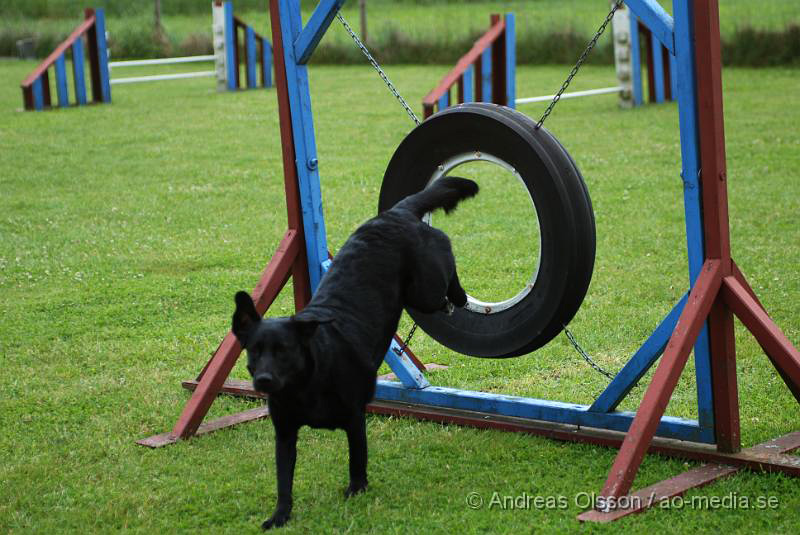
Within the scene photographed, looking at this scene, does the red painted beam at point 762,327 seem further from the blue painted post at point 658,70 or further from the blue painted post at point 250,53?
the blue painted post at point 250,53

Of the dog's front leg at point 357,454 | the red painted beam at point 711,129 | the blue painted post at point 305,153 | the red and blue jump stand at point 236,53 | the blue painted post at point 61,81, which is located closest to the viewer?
the dog's front leg at point 357,454

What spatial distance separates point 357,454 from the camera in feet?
14.1

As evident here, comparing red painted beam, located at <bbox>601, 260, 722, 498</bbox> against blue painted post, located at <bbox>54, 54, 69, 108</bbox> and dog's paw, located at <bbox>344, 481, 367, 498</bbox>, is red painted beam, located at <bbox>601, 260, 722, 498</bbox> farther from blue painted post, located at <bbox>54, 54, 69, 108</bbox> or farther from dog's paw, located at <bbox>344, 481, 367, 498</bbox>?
blue painted post, located at <bbox>54, 54, 69, 108</bbox>

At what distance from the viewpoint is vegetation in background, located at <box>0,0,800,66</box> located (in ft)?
68.6

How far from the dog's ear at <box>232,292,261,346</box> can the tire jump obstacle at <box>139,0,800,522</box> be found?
130 cm

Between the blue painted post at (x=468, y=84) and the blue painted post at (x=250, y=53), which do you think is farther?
the blue painted post at (x=250, y=53)

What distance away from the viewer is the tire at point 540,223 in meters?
4.72

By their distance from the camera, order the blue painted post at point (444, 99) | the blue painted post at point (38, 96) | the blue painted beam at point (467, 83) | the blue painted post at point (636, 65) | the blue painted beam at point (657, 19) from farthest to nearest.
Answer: the blue painted post at point (38, 96)
the blue painted post at point (636, 65)
the blue painted beam at point (467, 83)
the blue painted post at point (444, 99)
the blue painted beam at point (657, 19)

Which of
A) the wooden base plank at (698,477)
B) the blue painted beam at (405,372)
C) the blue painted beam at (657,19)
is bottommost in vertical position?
the wooden base plank at (698,477)

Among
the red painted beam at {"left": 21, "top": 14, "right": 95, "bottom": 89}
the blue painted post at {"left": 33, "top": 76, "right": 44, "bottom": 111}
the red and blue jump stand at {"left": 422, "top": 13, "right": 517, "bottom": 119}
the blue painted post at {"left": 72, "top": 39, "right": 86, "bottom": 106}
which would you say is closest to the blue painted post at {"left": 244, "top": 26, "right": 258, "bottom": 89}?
the red painted beam at {"left": 21, "top": 14, "right": 95, "bottom": 89}

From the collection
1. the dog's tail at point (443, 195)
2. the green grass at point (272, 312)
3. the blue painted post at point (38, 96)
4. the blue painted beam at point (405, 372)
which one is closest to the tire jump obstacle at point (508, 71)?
the green grass at point (272, 312)

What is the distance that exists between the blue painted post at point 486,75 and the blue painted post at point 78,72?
7.61 m

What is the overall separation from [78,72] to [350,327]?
52.9ft

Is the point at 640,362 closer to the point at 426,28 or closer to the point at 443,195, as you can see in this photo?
the point at 443,195
